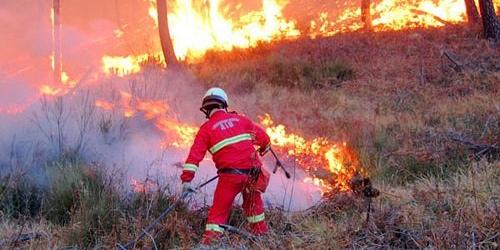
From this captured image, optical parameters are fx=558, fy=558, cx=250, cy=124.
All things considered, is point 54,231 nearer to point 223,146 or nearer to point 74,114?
point 223,146

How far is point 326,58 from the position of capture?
1357 centimetres

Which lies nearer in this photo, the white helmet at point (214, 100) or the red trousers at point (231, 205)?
the red trousers at point (231, 205)

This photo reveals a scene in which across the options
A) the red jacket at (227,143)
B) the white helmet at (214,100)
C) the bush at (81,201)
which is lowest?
the bush at (81,201)

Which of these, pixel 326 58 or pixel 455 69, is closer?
pixel 455 69

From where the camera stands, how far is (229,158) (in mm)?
4961

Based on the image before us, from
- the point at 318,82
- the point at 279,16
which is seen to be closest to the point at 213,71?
the point at 318,82

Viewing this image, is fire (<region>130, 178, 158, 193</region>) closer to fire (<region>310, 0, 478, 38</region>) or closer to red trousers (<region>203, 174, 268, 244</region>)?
red trousers (<region>203, 174, 268, 244</region>)

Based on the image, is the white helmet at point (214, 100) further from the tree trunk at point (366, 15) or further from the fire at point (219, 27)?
the tree trunk at point (366, 15)

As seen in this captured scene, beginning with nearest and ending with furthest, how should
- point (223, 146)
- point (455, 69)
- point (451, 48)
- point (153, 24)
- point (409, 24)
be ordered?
point (223, 146)
point (455, 69)
point (451, 48)
point (409, 24)
point (153, 24)

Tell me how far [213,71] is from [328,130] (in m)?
5.32

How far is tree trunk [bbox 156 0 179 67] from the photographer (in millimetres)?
13344

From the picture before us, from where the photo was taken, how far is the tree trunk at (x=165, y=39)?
1334 centimetres

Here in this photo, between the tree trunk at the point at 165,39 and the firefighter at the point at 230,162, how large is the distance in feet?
27.4

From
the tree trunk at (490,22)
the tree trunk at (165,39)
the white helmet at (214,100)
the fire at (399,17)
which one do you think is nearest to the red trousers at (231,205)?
the white helmet at (214,100)
